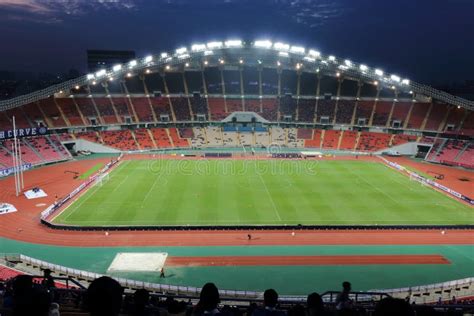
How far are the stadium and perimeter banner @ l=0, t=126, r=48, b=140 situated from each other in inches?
8.1

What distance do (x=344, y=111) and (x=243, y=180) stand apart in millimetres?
43368

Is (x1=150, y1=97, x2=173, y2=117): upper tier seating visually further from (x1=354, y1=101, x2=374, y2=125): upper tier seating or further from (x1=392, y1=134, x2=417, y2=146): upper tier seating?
(x1=392, y1=134, x2=417, y2=146): upper tier seating

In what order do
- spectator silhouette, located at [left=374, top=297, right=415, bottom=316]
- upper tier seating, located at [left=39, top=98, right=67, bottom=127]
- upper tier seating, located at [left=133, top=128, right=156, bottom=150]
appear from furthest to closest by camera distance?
1. upper tier seating, located at [left=133, top=128, right=156, bottom=150]
2. upper tier seating, located at [left=39, top=98, right=67, bottom=127]
3. spectator silhouette, located at [left=374, top=297, right=415, bottom=316]

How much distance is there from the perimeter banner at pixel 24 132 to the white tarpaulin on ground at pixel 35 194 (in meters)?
18.8

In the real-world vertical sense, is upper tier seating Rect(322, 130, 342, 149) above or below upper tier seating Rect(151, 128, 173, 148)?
above

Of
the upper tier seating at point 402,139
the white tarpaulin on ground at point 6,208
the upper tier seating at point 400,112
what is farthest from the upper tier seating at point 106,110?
the upper tier seating at point 400,112

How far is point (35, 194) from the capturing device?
44062mm

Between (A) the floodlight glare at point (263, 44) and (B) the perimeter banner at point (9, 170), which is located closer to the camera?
(B) the perimeter banner at point (9, 170)

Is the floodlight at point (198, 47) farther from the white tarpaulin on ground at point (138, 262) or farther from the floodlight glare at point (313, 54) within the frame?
the white tarpaulin on ground at point (138, 262)

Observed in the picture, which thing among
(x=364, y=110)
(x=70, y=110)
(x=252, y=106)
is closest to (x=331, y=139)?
(x=364, y=110)

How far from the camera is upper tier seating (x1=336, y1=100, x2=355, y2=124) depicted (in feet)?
275

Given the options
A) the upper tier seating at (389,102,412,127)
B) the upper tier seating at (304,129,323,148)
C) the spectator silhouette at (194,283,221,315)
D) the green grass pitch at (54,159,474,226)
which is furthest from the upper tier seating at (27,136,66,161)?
the spectator silhouette at (194,283,221,315)

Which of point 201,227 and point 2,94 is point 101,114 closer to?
point 2,94

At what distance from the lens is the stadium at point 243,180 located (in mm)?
27031
